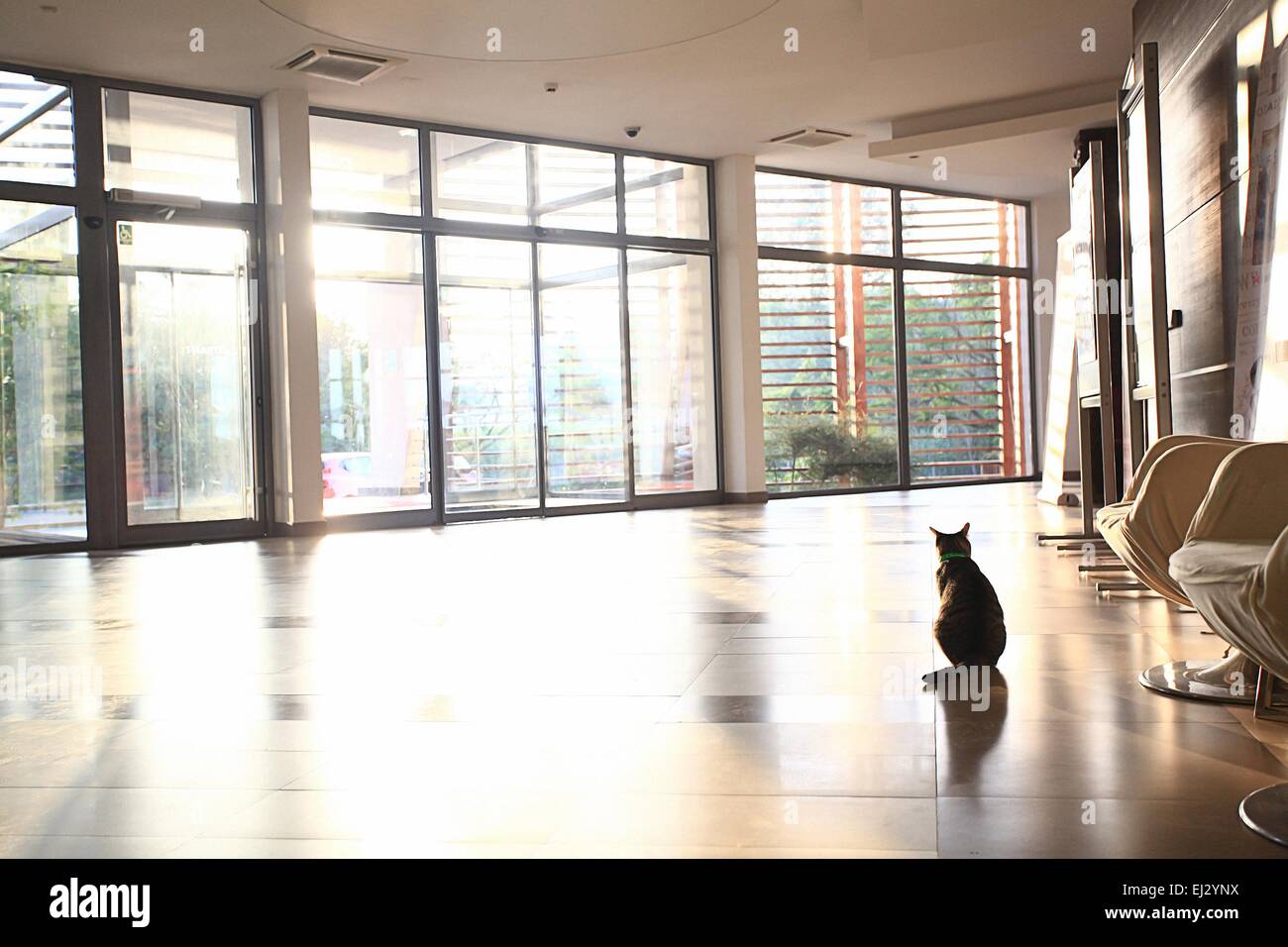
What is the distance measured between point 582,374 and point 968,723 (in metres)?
9.01

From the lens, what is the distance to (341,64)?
342 inches

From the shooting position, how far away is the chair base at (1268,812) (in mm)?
2053

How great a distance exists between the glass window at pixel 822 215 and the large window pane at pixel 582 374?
2259mm

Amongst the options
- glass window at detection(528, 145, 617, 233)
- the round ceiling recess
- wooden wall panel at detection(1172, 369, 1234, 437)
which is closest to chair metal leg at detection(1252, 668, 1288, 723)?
wooden wall panel at detection(1172, 369, 1234, 437)

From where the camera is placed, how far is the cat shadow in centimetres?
253

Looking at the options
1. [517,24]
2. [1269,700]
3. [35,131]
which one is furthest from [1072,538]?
[35,131]

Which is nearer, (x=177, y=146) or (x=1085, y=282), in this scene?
(x=1085, y=282)

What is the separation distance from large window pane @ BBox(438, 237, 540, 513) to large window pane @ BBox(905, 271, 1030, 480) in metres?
5.39

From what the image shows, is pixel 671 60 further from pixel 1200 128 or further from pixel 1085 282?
pixel 1200 128

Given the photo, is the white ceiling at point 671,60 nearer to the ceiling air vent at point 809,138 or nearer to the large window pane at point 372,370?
the ceiling air vent at point 809,138

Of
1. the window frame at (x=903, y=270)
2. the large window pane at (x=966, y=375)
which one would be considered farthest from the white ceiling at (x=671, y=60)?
the large window pane at (x=966, y=375)

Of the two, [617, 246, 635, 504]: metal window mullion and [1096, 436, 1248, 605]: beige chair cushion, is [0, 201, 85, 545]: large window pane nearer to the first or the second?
[617, 246, 635, 504]: metal window mullion
